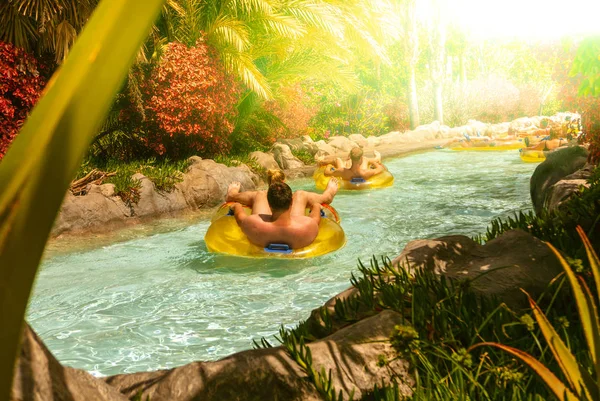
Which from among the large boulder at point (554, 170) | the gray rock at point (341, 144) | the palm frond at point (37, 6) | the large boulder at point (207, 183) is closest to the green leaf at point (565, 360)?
the large boulder at point (554, 170)

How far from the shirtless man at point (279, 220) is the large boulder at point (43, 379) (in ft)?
20.2

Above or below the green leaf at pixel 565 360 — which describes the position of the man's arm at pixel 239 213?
below

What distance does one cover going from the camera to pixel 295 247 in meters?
8.18

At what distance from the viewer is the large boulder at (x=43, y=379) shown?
1.10m

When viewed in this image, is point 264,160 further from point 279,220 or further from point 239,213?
point 279,220

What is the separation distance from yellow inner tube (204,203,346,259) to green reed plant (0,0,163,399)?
7.57 meters

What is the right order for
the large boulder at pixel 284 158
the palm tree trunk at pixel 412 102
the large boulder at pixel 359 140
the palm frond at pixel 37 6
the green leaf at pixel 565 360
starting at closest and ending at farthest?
the green leaf at pixel 565 360 < the palm frond at pixel 37 6 < the large boulder at pixel 284 158 < the large boulder at pixel 359 140 < the palm tree trunk at pixel 412 102

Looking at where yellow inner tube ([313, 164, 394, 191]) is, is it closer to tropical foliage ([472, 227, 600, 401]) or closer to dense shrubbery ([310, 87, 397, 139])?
tropical foliage ([472, 227, 600, 401])

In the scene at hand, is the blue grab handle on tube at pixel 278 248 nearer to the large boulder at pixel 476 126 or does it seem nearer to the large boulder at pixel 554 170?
the large boulder at pixel 554 170

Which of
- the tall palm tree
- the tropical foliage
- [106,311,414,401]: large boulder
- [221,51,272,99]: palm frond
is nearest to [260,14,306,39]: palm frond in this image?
[221,51,272,99]: palm frond

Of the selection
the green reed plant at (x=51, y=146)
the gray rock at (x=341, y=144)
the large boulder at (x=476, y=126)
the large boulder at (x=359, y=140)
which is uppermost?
the green reed plant at (x=51, y=146)

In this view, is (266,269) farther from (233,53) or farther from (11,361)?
(233,53)

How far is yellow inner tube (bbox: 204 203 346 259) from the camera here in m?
8.16

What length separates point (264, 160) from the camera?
57.2 feet
